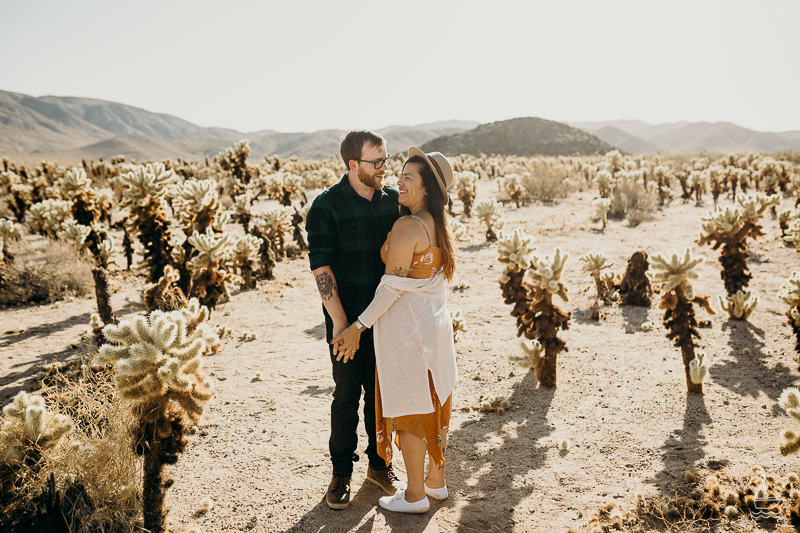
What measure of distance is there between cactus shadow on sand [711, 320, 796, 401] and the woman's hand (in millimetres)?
4027

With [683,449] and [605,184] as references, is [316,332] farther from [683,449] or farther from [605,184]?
[605,184]

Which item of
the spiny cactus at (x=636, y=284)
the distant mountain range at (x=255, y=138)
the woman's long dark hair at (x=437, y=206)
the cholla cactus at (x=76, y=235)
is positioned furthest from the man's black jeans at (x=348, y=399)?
the distant mountain range at (x=255, y=138)

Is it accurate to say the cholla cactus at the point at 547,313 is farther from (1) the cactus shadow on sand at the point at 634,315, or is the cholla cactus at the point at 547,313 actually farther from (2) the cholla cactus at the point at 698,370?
(1) the cactus shadow on sand at the point at 634,315

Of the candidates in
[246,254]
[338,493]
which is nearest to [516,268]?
[338,493]

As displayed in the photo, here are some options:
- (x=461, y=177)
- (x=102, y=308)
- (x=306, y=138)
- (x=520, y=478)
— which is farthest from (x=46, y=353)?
(x=306, y=138)

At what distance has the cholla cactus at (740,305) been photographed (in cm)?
615

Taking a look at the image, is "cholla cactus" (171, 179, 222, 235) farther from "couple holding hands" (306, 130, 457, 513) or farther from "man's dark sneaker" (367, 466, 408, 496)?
"man's dark sneaker" (367, 466, 408, 496)

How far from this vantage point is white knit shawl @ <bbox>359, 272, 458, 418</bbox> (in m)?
2.71

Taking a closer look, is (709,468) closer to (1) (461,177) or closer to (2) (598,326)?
(2) (598,326)

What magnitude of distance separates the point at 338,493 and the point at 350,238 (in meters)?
1.70

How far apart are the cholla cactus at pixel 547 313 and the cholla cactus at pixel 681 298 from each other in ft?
3.13

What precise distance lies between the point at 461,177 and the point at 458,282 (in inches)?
282

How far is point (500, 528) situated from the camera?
2857mm

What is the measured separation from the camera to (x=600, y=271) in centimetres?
725
